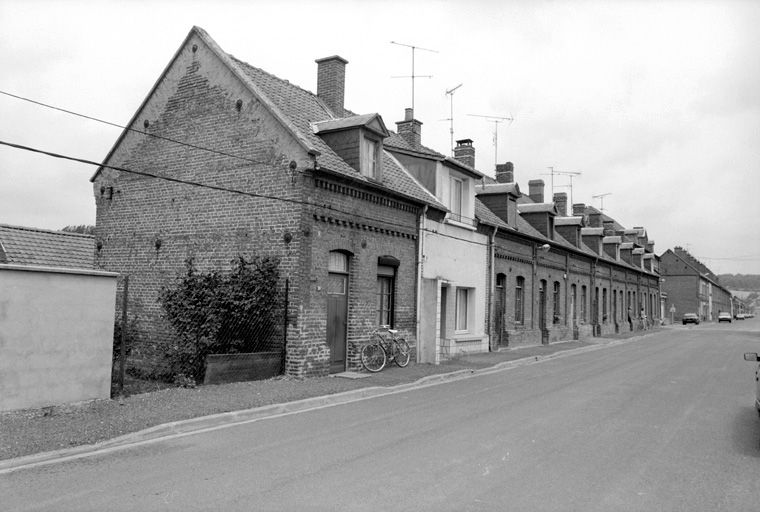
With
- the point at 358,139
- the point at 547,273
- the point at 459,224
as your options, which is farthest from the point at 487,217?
the point at 358,139

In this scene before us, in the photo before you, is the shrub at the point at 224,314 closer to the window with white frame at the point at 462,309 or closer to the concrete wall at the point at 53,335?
the concrete wall at the point at 53,335

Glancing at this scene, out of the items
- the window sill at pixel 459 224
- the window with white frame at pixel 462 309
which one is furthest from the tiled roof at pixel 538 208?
the window with white frame at pixel 462 309

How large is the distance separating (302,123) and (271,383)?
7261 mm

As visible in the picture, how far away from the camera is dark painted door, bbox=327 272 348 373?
14.7 metres

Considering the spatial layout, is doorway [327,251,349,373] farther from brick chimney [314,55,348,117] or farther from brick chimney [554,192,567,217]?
brick chimney [554,192,567,217]

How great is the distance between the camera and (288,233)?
1377cm

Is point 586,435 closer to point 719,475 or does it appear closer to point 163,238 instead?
point 719,475

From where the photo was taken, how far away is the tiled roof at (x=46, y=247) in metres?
23.9

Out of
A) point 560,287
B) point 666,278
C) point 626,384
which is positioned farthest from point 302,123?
point 666,278

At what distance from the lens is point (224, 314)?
13391mm

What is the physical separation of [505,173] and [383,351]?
63.0ft

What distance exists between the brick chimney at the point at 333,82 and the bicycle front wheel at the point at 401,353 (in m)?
7.50

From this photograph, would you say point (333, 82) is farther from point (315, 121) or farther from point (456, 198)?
point (456, 198)

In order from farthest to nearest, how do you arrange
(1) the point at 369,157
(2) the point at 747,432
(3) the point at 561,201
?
(3) the point at 561,201
(1) the point at 369,157
(2) the point at 747,432
